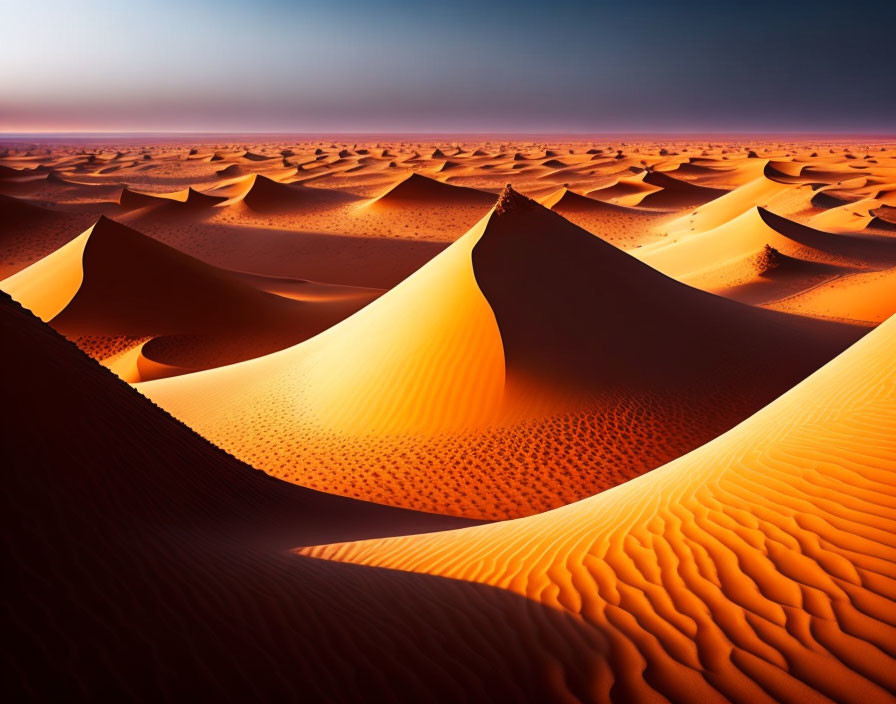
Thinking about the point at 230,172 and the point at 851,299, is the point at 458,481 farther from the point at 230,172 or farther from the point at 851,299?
the point at 230,172

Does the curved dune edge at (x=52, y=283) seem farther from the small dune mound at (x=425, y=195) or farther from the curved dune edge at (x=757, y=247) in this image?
the small dune mound at (x=425, y=195)

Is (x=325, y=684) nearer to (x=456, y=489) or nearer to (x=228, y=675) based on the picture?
(x=228, y=675)

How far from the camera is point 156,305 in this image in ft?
67.1

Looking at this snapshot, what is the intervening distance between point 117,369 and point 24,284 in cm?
806

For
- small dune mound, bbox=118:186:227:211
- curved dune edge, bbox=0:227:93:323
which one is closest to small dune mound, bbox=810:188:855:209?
curved dune edge, bbox=0:227:93:323

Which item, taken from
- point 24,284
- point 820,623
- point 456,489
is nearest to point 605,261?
point 456,489

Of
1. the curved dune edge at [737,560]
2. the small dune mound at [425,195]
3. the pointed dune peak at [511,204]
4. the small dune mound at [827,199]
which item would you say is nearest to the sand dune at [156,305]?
the pointed dune peak at [511,204]

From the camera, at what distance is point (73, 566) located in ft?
10.9

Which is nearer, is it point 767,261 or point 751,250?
point 767,261

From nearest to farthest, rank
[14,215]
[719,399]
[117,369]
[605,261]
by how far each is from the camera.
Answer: [719,399] < [605,261] < [117,369] < [14,215]

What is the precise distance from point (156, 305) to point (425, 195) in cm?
2815

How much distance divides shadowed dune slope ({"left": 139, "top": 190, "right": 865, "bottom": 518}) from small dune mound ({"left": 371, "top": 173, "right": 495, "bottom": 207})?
30.3 meters

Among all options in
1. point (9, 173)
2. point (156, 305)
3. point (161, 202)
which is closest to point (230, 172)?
point (9, 173)

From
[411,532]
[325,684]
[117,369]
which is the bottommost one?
[117,369]
